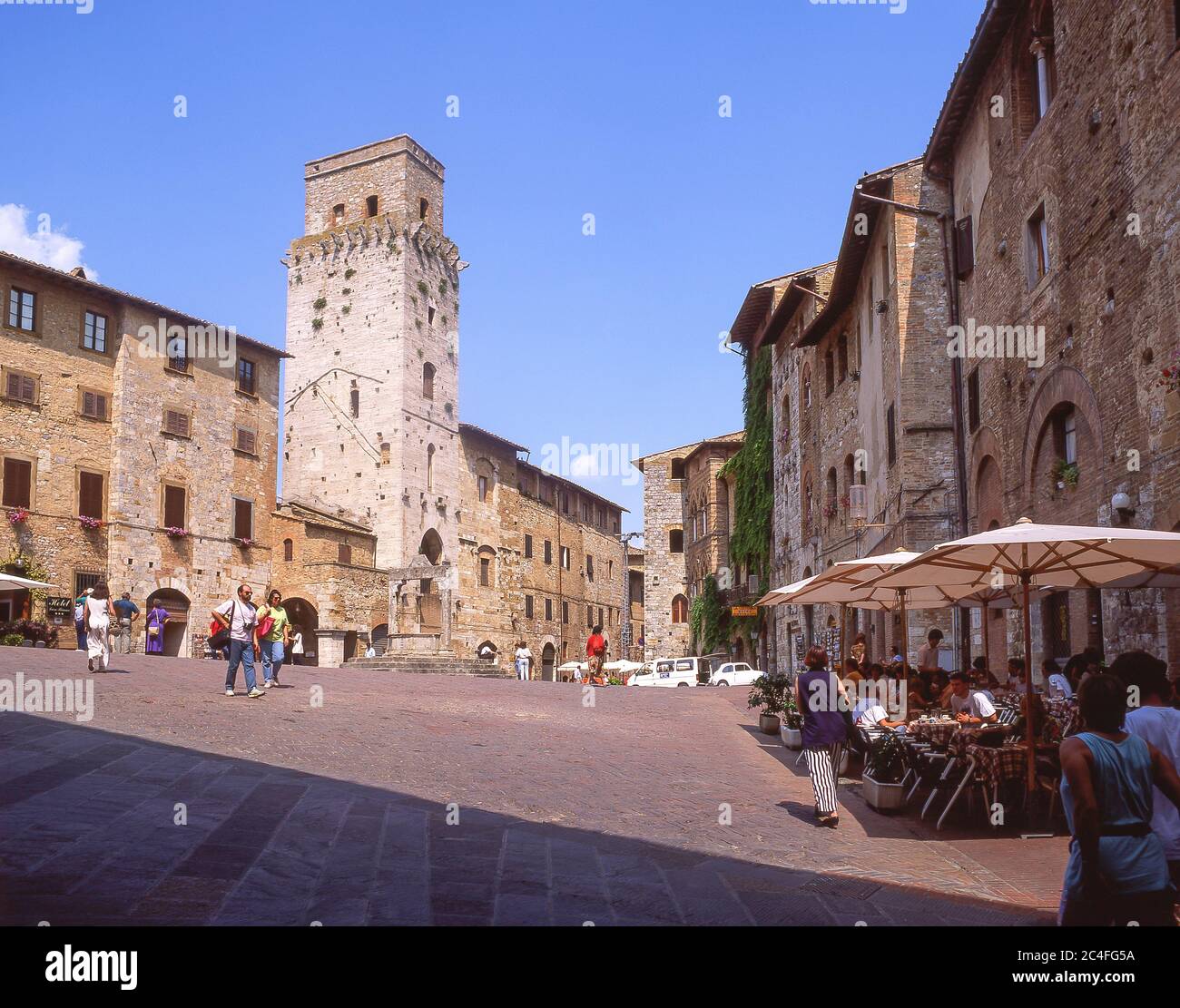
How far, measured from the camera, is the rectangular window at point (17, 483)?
3066 cm

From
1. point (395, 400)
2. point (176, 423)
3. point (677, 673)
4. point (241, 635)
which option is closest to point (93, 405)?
point (176, 423)

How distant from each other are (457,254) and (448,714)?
37.3 meters

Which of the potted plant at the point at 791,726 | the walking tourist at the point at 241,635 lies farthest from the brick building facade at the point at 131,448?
the potted plant at the point at 791,726

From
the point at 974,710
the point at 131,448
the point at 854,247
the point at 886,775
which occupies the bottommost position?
the point at 886,775

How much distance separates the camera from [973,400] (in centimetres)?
1892

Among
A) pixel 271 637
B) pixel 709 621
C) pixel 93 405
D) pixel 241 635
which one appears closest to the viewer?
pixel 241 635

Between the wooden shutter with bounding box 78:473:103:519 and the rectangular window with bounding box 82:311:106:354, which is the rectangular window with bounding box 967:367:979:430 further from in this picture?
the rectangular window with bounding box 82:311:106:354

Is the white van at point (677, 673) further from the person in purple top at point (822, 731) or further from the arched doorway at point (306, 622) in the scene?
the person in purple top at point (822, 731)

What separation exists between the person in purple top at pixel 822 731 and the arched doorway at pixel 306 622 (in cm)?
3328

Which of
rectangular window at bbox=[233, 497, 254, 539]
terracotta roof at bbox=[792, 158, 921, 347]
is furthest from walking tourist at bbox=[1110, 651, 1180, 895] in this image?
rectangular window at bbox=[233, 497, 254, 539]

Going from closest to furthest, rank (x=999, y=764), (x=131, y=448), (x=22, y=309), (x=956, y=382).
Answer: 1. (x=999, y=764)
2. (x=956, y=382)
3. (x=22, y=309)
4. (x=131, y=448)

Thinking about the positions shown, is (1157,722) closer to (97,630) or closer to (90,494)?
(97,630)

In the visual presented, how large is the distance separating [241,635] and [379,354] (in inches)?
1240
